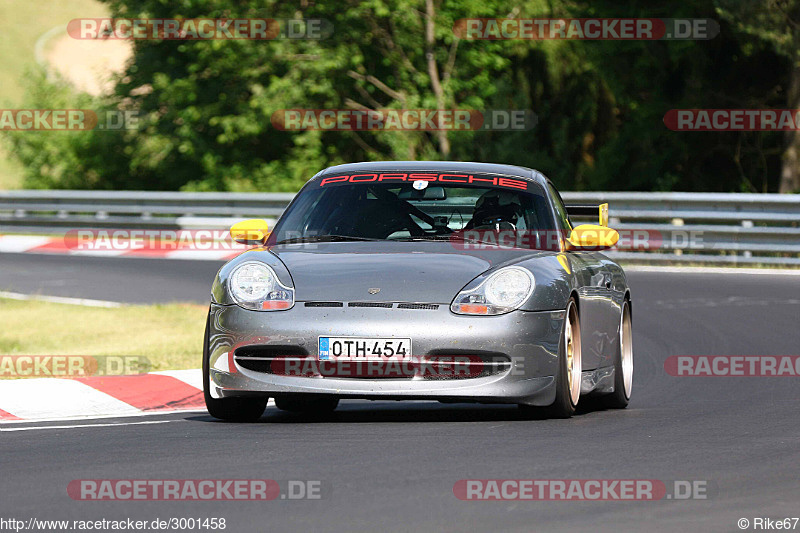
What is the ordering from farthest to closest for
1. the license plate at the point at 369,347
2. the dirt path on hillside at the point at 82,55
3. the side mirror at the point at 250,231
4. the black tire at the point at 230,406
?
the dirt path on hillside at the point at 82,55, the side mirror at the point at 250,231, the black tire at the point at 230,406, the license plate at the point at 369,347

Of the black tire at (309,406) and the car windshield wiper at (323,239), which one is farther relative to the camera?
the black tire at (309,406)

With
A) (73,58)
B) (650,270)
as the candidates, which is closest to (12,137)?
(650,270)

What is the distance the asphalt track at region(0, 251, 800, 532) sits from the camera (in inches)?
209

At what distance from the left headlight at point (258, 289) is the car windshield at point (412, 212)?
652 mm

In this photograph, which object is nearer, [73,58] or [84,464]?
[84,464]

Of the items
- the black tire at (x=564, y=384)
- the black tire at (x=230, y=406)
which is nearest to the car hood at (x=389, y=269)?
the black tire at (x=564, y=384)

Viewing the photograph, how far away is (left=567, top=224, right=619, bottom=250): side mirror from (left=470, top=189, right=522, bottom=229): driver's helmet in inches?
14.3

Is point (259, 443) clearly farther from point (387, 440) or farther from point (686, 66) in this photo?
point (686, 66)

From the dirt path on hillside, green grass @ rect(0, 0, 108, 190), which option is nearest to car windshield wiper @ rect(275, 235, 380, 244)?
the dirt path on hillside

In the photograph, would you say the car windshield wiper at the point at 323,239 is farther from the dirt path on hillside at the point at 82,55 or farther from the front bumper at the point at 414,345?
the dirt path on hillside at the point at 82,55

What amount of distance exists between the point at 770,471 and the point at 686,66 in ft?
65.2

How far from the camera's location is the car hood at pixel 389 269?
25.3 feet

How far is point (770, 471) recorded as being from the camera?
20.8ft

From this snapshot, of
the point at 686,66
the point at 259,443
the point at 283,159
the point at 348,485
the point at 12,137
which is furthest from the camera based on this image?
the point at 12,137
